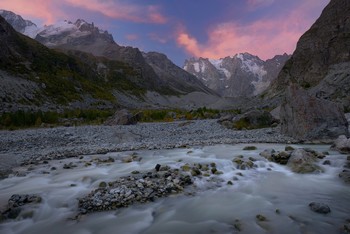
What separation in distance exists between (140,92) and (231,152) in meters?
159

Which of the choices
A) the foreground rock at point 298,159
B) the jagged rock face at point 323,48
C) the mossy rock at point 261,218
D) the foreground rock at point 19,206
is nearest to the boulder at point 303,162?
the foreground rock at point 298,159

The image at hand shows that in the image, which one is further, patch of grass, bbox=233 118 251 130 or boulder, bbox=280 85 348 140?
patch of grass, bbox=233 118 251 130

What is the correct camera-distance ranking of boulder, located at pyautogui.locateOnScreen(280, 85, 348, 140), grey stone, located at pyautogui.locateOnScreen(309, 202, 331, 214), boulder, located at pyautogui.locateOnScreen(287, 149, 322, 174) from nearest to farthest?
grey stone, located at pyautogui.locateOnScreen(309, 202, 331, 214), boulder, located at pyautogui.locateOnScreen(287, 149, 322, 174), boulder, located at pyautogui.locateOnScreen(280, 85, 348, 140)

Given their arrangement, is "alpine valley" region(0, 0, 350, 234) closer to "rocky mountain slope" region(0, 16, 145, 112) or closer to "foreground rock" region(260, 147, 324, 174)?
"foreground rock" region(260, 147, 324, 174)

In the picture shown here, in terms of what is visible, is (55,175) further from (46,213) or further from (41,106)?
(41,106)

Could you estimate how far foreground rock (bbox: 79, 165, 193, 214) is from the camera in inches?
375

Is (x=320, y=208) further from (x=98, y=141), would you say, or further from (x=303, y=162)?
(x=98, y=141)

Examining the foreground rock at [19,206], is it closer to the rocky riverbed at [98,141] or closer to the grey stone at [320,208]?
the rocky riverbed at [98,141]

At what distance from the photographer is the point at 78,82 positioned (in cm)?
11744

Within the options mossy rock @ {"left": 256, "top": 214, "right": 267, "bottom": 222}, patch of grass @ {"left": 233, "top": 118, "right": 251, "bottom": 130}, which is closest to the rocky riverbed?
patch of grass @ {"left": 233, "top": 118, "right": 251, "bottom": 130}

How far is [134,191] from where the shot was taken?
10.3 meters

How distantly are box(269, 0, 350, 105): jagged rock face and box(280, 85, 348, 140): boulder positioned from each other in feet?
213

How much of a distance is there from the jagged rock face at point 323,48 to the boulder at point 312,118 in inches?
2560

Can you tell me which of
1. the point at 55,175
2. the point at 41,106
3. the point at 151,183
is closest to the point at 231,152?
the point at 151,183
